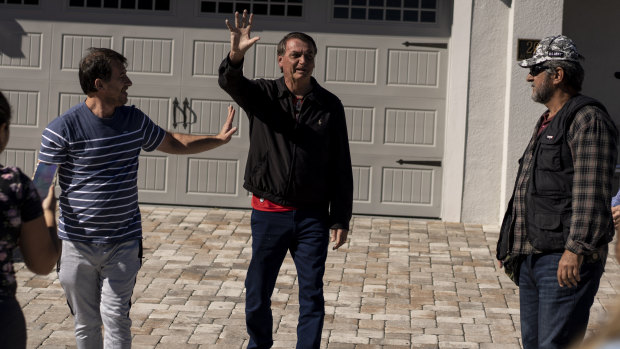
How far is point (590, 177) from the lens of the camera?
4191 mm

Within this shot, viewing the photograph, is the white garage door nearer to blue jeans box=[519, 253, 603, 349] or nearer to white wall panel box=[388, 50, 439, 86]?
white wall panel box=[388, 50, 439, 86]

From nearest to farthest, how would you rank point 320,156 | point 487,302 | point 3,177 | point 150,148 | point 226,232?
1. point 3,177
2. point 150,148
3. point 320,156
4. point 487,302
5. point 226,232

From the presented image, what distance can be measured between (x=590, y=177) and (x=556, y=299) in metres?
0.56

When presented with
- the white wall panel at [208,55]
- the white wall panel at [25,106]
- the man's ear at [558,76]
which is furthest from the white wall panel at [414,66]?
the man's ear at [558,76]

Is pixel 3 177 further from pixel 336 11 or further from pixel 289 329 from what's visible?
pixel 336 11

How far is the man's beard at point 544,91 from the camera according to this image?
173 inches

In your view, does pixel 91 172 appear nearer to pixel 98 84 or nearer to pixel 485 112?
pixel 98 84

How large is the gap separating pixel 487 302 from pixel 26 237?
4753 mm

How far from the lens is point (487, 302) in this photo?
7477mm

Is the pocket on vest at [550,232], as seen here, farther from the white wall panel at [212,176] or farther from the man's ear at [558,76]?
the white wall panel at [212,176]

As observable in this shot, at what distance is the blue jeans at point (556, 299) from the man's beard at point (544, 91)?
2.31ft

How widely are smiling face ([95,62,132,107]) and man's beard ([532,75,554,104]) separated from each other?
6.31ft

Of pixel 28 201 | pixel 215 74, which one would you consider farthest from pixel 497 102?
pixel 28 201

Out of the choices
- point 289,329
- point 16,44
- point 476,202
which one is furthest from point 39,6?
Answer: point 289,329
